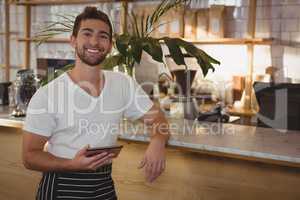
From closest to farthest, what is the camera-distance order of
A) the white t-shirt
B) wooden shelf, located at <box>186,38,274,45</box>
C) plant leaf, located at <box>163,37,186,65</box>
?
the white t-shirt
plant leaf, located at <box>163,37,186,65</box>
wooden shelf, located at <box>186,38,274,45</box>

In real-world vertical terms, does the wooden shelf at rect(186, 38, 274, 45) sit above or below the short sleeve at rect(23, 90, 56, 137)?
above

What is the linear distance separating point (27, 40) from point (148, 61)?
132 centimetres

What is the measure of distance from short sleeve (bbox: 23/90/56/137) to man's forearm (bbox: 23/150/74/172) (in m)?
0.08

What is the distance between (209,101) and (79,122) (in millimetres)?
2309

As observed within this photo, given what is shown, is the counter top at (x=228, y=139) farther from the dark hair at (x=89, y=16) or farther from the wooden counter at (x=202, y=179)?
the dark hair at (x=89, y=16)

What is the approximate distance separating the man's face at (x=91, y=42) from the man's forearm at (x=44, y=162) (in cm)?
36

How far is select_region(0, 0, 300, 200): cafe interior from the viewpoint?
1666mm

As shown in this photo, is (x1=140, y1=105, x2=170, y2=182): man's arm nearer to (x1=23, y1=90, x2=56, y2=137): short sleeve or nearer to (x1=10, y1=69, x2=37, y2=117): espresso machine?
(x1=23, y1=90, x2=56, y2=137): short sleeve

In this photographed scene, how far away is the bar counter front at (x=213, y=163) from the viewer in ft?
5.18

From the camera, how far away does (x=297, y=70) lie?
3.51 meters

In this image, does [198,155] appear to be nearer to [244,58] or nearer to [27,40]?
[244,58]

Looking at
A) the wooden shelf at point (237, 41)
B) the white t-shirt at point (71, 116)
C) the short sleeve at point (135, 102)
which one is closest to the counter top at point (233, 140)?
the short sleeve at point (135, 102)

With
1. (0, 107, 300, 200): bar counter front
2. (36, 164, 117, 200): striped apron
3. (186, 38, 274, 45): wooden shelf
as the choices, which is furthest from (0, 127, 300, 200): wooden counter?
(186, 38, 274, 45): wooden shelf

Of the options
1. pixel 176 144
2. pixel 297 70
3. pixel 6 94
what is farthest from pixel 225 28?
pixel 176 144
